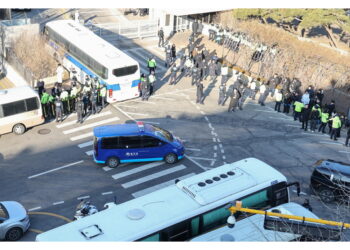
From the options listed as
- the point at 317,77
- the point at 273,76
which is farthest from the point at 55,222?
the point at 317,77

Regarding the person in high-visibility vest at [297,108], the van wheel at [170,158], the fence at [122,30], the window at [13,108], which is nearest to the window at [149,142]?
the van wheel at [170,158]

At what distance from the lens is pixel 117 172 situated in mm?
21844

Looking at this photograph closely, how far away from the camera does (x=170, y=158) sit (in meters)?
22.3

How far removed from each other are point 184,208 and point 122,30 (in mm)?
29033

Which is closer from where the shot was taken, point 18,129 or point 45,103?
point 18,129

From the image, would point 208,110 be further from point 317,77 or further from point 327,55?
point 327,55

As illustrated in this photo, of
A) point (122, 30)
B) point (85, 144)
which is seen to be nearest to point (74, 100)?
point (85, 144)

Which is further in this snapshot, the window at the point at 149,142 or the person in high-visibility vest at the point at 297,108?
the person in high-visibility vest at the point at 297,108

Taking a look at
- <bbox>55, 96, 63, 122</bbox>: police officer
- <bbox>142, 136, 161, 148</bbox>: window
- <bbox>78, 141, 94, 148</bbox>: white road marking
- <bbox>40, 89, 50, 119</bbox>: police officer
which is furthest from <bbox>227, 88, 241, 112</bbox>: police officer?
<bbox>40, 89, 50, 119</bbox>: police officer

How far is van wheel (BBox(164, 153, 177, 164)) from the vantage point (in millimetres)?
22266

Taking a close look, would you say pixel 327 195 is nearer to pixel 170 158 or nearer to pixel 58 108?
pixel 170 158

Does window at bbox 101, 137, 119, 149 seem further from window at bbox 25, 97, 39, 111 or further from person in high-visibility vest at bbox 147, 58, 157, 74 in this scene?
person in high-visibility vest at bbox 147, 58, 157, 74

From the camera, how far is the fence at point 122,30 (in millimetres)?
41219

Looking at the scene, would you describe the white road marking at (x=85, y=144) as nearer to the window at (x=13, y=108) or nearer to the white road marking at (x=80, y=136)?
the white road marking at (x=80, y=136)
